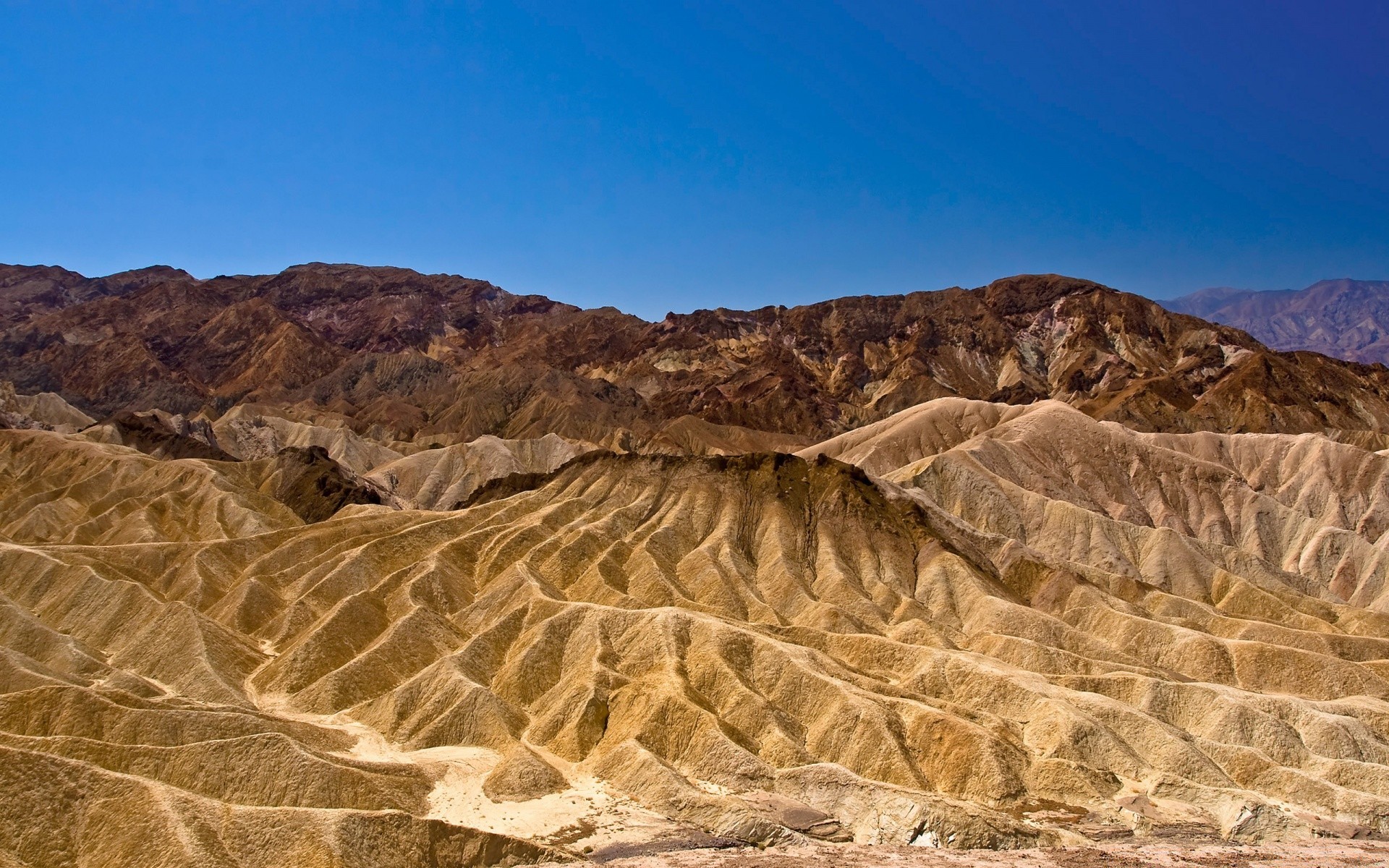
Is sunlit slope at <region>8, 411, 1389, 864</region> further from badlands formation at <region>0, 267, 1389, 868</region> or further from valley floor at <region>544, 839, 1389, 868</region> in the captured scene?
valley floor at <region>544, 839, 1389, 868</region>

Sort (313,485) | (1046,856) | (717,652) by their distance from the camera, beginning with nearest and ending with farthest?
(1046,856) < (717,652) < (313,485)

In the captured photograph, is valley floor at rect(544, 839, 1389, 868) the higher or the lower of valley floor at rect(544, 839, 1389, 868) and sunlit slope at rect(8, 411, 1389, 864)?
→ the lower

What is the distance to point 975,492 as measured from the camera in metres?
137

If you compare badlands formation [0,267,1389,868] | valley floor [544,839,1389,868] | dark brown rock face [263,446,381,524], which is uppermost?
dark brown rock face [263,446,381,524]

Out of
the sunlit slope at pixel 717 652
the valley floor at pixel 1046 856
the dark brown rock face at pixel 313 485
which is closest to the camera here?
the valley floor at pixel 1046 856

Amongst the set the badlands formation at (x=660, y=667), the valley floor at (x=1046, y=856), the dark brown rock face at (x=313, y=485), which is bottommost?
the valley floor at (x=1046, y=856)

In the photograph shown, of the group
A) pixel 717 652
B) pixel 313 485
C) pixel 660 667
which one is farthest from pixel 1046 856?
pixel 313 485

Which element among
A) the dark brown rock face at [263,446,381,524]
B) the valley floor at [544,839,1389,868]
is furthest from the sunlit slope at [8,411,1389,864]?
the dark brown rock face at [263,446,381,524]

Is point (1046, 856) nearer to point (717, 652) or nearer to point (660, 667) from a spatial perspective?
point (717, 652)

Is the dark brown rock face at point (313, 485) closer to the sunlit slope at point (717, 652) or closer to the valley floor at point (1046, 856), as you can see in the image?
the sunlit slope at point (717, 652)

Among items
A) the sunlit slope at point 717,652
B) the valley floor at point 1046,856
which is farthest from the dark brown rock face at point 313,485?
the valley floor at point 1046,856

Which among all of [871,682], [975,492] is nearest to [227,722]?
[871,682]

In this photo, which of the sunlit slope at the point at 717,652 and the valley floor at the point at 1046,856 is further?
the sunlit slope at the point at 717,652

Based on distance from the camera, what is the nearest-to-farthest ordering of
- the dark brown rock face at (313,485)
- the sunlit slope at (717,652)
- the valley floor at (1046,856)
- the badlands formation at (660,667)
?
the valley floor at (1046,856) < the badlands formation at (660,667) < the sunlit slope at (717,652) < the dark brown rock face at (313,485)
